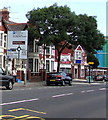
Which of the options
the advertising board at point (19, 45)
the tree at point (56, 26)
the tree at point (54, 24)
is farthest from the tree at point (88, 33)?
the advertising board at point (19, 45)

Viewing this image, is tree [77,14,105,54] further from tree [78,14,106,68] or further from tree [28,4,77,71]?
tree [28,4,77,71]

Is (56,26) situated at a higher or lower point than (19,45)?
higher

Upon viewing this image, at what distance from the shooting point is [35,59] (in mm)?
45062

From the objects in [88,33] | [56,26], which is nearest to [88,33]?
[88,33]

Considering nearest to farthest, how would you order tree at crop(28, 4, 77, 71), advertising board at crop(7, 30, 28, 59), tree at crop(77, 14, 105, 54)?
advertising board at crop(7, 30, 28, 59)
tree at crop(28, 4, 77, 71)
tree at crop(77, 14, 105, 54)

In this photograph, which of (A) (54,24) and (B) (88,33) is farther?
(B) (88,33)

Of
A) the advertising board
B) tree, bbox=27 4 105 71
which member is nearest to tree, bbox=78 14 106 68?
tree, bbox=27 4 105 71

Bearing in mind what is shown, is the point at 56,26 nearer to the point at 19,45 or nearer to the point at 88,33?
the point at 88,33

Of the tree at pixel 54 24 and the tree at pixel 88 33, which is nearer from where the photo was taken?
the tree at pixel 54 24

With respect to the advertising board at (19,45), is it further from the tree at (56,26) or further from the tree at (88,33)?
the tree at (88,33)

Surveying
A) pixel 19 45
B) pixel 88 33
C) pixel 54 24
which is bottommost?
pixel 19 45

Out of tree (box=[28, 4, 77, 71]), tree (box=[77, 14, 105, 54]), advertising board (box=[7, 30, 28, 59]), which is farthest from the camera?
tree (box=[77, 14, 105, 54])

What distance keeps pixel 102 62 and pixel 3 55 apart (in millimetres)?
60316

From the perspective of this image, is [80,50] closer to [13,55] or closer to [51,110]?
[13,55]
